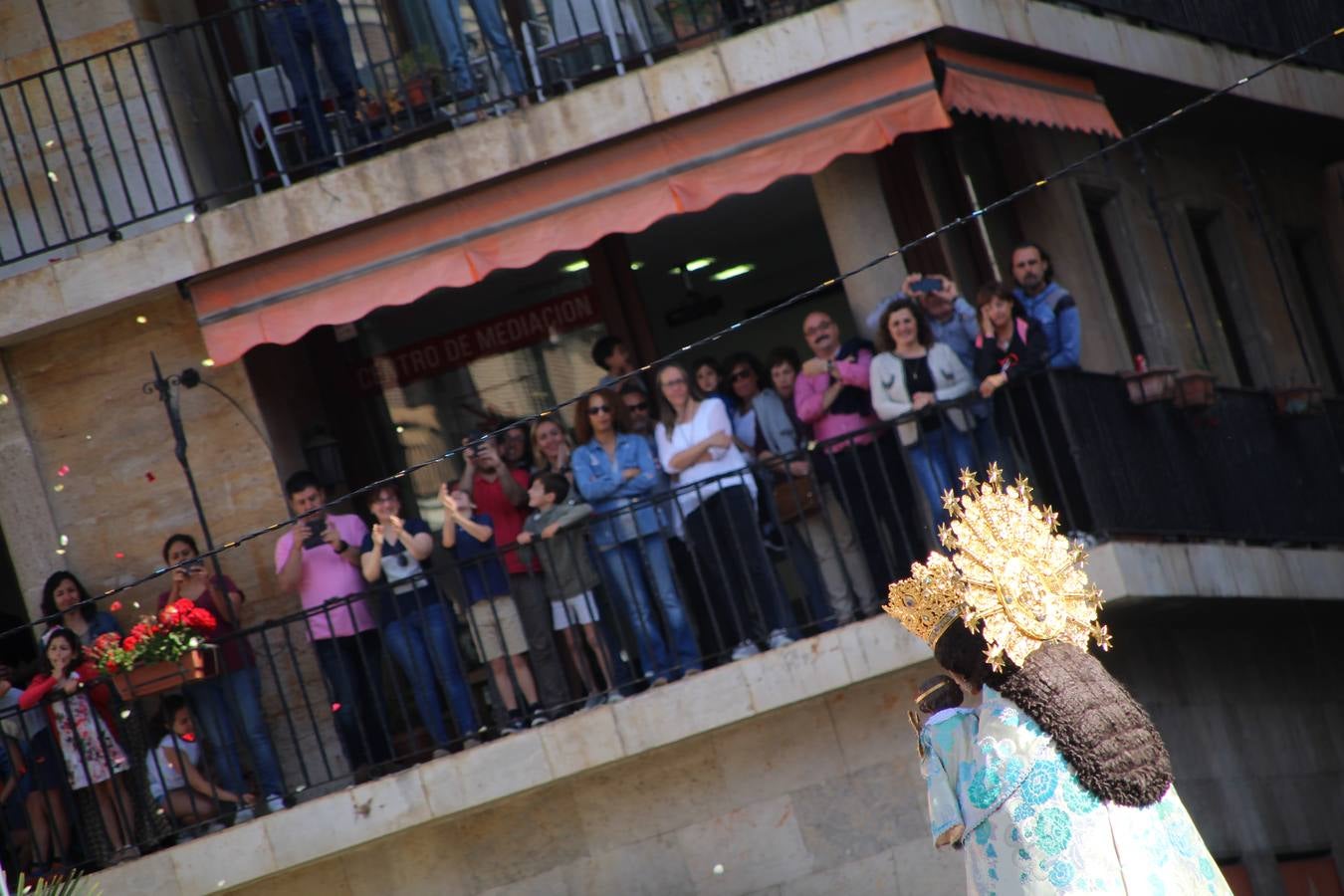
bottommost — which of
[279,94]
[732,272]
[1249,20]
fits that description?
[732,272]

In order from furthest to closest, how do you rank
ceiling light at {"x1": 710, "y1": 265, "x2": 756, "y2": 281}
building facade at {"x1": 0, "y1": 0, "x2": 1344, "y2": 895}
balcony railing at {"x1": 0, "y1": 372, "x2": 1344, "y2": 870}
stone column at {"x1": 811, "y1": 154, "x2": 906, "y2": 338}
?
ceiling light at {"x1": 710, "y1": 265, "x2": 756, "y2": 281}
stone column at {"x1": 811, "y1": 154, "x2": 906, "y2": 338}
building facade at {"x1": 0, "y1": 0, "x2": 1344, "y2": 895}
balcony railing at {"x1": 0, "y1": 372, "x2": 1344, "y2": 870}

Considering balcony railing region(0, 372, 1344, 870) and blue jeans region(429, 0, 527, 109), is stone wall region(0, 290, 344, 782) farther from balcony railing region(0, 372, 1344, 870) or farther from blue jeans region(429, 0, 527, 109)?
blue jeans region(429, 0, 527, 109)

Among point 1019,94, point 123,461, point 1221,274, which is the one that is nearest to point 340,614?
point 123,461

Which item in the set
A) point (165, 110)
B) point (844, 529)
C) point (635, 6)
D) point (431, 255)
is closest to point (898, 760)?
point (844, 529)

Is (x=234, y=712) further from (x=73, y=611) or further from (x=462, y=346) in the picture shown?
(x=462, y=346)

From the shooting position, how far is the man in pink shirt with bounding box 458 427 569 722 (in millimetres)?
12672

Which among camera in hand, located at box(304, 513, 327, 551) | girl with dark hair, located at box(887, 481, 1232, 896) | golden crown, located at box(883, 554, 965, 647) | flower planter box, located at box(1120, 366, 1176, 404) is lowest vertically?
girl with dark hair, located at box(887, 481, 1232, 896)

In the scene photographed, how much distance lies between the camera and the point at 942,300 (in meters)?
12.7

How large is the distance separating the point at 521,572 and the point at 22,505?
3.43m

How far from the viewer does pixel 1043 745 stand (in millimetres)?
7570

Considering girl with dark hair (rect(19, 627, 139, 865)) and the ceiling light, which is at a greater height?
the ceiling light

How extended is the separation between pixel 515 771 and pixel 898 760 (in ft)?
6.68

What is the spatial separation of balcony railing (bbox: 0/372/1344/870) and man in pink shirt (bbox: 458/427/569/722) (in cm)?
1

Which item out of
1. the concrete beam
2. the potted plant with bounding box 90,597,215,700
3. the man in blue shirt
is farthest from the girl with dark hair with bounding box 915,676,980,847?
the concrete beam
